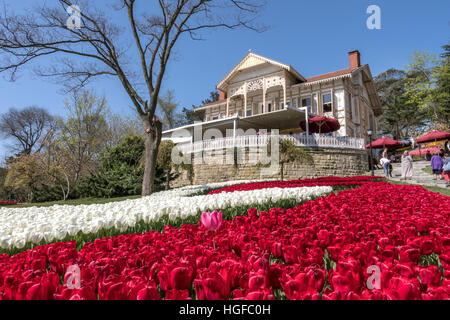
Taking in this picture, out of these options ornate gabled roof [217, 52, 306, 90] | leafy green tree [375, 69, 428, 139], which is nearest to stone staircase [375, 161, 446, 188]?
ornate gabled roof [217, 52, 306, 90]

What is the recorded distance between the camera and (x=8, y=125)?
1469 inches

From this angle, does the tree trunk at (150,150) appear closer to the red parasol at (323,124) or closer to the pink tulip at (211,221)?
the pink tulip at (211,221)

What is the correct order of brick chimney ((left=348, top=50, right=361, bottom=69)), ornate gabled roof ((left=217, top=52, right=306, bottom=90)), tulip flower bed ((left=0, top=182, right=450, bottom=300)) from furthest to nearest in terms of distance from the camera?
brick chimney ((left=348, top=50, right=361, bottom=69)) < ornate gabled roof ((left=217, top=52, right=306, bottom=90)) < tulip flower bed ((left=0, top=182, right=450, bottom=300))

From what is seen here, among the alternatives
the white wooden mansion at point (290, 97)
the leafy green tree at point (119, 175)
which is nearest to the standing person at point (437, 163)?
the white wooden mansion at point (290, 97)

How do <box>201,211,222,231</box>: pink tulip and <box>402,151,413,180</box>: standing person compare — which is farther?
<box>402,151,413,180</box>: standing person

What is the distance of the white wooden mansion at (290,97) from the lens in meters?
23.1

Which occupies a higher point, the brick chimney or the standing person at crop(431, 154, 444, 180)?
the brick chimney

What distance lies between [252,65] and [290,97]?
499cm

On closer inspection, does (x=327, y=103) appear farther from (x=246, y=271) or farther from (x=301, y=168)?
(x=246, y=271)

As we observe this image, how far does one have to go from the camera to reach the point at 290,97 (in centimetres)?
2572

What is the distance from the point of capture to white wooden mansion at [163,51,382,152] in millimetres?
23094

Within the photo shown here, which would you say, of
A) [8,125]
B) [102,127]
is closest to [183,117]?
[102,127]

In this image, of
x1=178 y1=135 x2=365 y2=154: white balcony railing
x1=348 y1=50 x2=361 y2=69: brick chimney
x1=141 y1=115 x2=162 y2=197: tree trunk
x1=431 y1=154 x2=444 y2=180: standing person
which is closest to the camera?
x1=141 y1=115 x2=162 y2=197: tree trunk

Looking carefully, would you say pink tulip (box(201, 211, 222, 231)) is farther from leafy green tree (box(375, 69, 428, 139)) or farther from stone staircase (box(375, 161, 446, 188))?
leafy green tree (box(375, 69, 428, 139))
